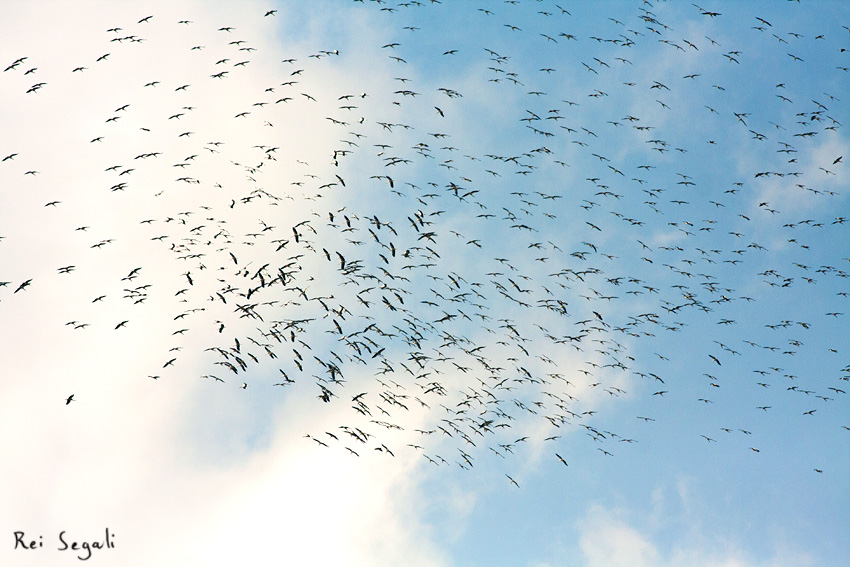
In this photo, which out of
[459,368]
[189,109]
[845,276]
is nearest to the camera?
[189,109]

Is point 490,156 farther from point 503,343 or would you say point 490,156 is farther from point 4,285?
point 4,285

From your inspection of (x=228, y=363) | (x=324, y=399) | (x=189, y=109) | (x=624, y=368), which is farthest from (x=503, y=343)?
(x=189, y=109)

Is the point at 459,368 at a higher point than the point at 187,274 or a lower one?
lower

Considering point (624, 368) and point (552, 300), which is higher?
point (552, 300)

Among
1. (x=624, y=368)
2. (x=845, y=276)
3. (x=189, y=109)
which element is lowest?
(x=624, y=368)

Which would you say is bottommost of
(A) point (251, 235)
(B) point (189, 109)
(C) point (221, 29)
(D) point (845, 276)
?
(D) point (845, 276)

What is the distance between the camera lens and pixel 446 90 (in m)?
41.6

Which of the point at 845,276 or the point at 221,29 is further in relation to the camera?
the point at 845,276

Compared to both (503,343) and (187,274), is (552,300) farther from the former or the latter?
(187,274)

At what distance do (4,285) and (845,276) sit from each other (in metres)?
47.0

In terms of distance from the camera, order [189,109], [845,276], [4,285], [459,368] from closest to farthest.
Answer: [4,285], [189,109], [459,368], [845,276]

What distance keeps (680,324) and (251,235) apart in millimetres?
25022

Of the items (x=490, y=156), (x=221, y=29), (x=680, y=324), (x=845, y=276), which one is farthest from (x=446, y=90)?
(x=845, y=276)

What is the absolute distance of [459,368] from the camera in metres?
47.6
